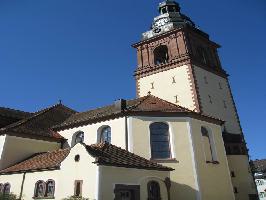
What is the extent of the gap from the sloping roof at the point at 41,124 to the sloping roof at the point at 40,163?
2314 millimetres

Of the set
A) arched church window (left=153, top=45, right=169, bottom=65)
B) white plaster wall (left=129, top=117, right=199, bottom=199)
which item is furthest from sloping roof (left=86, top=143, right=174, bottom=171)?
arched church window (left=153, top=45, right=169, bottom=65)

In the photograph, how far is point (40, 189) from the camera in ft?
59.3

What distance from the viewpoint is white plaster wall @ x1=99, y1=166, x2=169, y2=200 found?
1506 centimetres

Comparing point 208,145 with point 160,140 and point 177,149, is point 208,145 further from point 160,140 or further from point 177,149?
point 160,140

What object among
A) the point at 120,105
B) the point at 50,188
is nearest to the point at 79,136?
the point at 120,105

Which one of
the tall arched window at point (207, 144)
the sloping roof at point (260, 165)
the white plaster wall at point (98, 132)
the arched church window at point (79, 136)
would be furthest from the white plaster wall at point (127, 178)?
the sloping roof at point (260, 165)

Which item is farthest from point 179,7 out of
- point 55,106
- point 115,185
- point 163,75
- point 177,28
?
point 115,185

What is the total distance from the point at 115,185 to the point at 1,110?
16.9m

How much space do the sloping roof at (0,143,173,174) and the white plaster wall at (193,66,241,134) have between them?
31.3 feet

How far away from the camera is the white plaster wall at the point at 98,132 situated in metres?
20.9

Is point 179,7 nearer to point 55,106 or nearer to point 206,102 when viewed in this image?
point 206,102

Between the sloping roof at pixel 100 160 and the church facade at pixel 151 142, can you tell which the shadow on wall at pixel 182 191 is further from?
the sloping roof at pixel 100 160

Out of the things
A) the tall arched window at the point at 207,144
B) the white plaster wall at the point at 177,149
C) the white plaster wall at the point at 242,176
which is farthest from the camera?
the white plaster wall at the point at 242,176

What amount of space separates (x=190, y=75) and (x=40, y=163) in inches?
599
